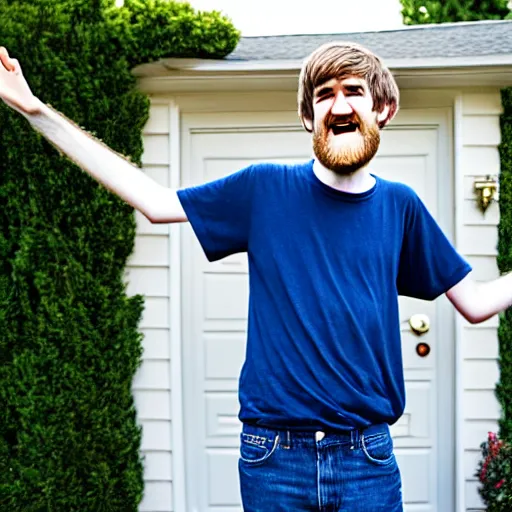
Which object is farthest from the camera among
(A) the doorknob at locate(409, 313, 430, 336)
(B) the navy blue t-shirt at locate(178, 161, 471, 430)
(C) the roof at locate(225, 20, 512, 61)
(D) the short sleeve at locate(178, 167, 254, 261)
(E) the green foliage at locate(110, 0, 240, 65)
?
(A) the doorknob at locate(409, 313, 430, 336)

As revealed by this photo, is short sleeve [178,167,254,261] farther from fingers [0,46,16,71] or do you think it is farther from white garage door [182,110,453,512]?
white garage door [182,110,453,512]

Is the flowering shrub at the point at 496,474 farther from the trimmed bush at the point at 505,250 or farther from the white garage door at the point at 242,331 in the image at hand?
the white garage door at the point at 242,331

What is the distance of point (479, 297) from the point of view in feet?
5.94

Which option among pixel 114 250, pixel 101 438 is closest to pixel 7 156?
pixel 114 250

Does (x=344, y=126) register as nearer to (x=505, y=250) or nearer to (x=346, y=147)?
(x=346, y=147)

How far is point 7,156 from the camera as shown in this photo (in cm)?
372

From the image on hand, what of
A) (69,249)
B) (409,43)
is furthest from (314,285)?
(409,43)

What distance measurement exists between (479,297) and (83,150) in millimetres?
942

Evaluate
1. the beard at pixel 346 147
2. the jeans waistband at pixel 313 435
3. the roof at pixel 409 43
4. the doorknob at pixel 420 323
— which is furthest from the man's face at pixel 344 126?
the doorknob at pixel 420 323

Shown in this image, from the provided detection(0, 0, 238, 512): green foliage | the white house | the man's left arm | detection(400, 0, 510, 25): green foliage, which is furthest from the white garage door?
detection(400, 0, 510, 25): green foliage

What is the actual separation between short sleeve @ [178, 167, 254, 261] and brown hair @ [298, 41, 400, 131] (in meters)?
0.21

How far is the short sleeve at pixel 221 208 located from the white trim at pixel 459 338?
2414mm

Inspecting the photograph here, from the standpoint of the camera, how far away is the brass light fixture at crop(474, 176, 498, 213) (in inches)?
152

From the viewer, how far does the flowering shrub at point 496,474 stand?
3748 mm
